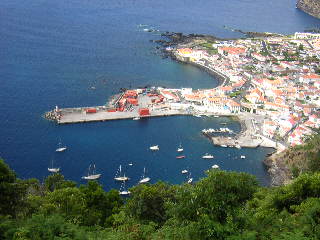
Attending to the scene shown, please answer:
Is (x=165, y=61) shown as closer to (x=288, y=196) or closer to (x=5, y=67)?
(x=5, y=67)

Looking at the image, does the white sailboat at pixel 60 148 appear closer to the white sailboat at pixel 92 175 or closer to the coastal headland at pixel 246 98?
the white sailboat at pixel 92 175

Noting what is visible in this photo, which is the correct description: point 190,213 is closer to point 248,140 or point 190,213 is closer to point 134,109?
point 248,140

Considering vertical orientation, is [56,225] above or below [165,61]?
above

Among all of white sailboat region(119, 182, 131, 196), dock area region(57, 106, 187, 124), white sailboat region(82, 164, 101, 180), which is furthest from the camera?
dock area region(57, 106, 187, 124)

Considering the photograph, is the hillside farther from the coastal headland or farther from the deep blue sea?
the deep blue sea

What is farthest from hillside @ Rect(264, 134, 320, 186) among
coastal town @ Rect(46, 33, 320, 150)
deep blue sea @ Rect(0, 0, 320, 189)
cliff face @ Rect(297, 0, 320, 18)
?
cliff face @ Rect(297, 0, 320, 18)

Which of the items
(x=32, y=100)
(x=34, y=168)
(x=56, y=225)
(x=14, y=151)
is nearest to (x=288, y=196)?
(x=56, y=225)
